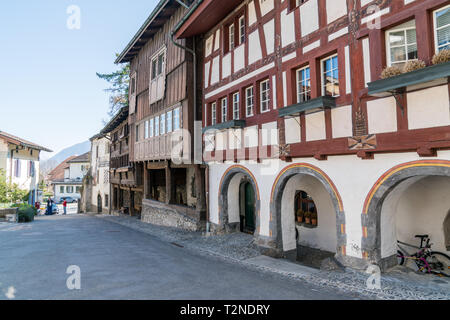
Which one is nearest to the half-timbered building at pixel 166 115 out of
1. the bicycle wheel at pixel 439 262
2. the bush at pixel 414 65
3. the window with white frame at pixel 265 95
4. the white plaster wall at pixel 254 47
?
the white plaster wall at pixel 254 47

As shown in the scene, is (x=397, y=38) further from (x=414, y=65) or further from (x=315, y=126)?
(x=315, y=126)

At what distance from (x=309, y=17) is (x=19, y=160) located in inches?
1241

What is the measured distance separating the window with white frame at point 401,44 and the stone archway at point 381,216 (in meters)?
2.19

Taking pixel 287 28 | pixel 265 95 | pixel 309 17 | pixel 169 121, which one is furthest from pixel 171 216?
pixel 309 17

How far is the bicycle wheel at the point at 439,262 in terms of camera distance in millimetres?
6816

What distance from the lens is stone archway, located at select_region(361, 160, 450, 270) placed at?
19.9 feet

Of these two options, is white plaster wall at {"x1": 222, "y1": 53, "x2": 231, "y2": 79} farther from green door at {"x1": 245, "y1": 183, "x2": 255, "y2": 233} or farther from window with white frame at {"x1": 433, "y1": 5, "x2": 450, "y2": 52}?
window with white frame at {"x1": 433, "y1": 5, "x2": 450, "y2": 52}

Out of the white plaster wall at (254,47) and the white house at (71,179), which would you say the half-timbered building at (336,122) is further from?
the white house at (71,179)

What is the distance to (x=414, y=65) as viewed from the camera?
17.8 ft

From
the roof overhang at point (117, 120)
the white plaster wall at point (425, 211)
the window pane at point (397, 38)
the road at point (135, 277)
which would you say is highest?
the roof overhang at point (117, 120)

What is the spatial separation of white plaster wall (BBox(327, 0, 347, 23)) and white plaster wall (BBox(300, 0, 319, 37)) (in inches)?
14.7

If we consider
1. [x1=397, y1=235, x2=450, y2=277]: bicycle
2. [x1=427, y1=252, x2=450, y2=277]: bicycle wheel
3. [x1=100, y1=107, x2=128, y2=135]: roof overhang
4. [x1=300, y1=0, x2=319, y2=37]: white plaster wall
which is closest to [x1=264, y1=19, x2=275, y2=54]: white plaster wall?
[x1=300, y1=0, x2=319, y2=37]: white plaster wall

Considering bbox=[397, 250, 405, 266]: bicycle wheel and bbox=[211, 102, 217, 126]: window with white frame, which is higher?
bbox=[211, 102, 217, 126]: window with white frame
